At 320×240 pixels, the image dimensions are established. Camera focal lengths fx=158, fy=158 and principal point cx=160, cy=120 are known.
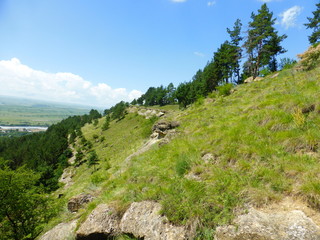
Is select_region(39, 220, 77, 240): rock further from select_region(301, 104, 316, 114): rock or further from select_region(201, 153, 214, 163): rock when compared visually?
select_region(301, 104, 316, 114): rock

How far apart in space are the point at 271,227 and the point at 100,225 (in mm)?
4325

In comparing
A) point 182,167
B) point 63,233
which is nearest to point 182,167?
point 182,167

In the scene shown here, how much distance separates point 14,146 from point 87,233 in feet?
407

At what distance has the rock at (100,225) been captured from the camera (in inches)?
178

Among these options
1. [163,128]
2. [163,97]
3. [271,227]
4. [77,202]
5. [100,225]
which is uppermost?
[163,97]

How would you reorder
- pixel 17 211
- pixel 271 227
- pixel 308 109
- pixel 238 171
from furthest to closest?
pixel 17 211, pixel 308 109, pixel 238 171, pixel 271 227

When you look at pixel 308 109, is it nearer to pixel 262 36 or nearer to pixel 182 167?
pixel 182 167

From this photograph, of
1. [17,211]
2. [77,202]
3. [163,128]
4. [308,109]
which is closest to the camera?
[308,109]

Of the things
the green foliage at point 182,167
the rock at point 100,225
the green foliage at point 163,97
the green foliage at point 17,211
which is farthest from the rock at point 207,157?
the green foliage at point 163,97

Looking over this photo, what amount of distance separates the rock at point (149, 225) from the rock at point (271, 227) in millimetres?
884

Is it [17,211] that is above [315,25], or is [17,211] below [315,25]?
below

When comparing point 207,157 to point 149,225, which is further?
point 207,157

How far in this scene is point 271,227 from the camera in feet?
9.87

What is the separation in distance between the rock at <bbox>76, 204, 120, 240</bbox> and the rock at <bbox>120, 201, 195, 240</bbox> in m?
0.30
